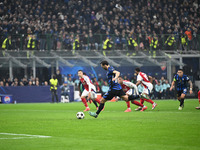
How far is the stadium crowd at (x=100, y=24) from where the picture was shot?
115 feet

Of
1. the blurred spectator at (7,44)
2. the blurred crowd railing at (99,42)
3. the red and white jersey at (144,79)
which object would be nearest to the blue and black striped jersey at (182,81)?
the red and white jersey at (144,79)

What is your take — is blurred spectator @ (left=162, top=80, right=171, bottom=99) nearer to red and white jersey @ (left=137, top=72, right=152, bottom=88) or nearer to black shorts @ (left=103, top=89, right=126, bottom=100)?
red and white jersey @ (left=137, top=72, right=152, bottom=88)

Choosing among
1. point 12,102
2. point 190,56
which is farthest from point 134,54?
point 12,102

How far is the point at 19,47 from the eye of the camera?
34062 millimetres

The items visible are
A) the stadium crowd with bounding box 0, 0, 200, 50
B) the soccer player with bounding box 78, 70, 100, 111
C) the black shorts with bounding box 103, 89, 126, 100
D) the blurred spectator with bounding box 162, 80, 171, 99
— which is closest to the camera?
the black shorts with bounding box 103, 89, 126, 100

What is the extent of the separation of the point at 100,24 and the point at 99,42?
3799 mm

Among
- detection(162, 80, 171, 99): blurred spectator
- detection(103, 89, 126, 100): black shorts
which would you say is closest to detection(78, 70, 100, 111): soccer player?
detection(103, 89, 126, 100): black shorts

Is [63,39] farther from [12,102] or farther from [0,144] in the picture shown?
[0,144]

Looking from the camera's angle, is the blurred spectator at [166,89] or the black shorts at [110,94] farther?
the blurred spectator at [166,89]

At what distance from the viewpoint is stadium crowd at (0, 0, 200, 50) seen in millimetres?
35125

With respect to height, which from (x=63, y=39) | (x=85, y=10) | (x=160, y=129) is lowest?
(x=160, y=129)

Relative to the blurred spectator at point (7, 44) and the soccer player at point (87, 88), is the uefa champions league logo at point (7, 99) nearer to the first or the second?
the blurred spectator at point (7, 44)

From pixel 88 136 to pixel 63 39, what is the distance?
82.2 ft

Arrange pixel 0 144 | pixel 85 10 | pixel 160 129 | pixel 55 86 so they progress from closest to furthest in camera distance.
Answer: pixel 0 144 < pixel 160 129 < pixel 55 86 < pixel 85 10
